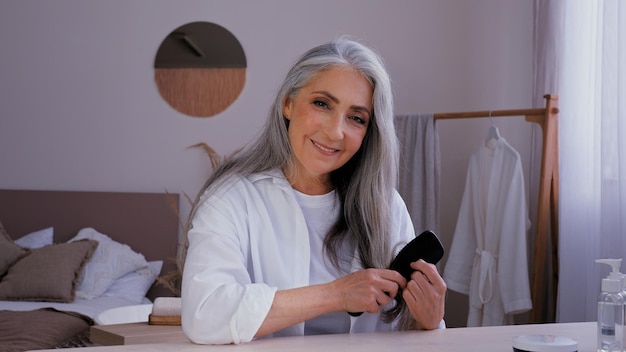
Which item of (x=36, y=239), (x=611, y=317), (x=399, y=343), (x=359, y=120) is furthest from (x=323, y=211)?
(x=36, y=239)

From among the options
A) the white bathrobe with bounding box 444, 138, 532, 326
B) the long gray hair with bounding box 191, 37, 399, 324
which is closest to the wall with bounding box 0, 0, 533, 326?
the white bathrobe with bounding box 444, 138, 532, 326

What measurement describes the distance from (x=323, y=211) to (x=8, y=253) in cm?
282

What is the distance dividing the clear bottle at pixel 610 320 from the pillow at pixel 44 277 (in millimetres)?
3142

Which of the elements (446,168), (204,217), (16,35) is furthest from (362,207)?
(16,35)

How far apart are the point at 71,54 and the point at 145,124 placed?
60 centimetres

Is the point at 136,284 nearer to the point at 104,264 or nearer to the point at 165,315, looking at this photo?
the point at 104,264

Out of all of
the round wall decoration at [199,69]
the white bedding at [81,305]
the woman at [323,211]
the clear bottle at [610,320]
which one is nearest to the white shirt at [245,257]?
the woman at [323,211]

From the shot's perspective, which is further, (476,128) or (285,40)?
(285,40)

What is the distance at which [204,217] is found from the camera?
1.66 metres

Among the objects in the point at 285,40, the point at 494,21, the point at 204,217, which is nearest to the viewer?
the point at 204,217

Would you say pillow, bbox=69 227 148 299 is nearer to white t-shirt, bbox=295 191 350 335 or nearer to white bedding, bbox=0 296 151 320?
white bedding, bbox=0 296 151 320

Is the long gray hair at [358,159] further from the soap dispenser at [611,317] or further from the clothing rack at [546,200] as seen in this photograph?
the clothing rack at [546,200]

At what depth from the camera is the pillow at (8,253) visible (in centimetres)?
417

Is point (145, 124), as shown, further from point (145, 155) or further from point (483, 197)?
point (483, 197)
